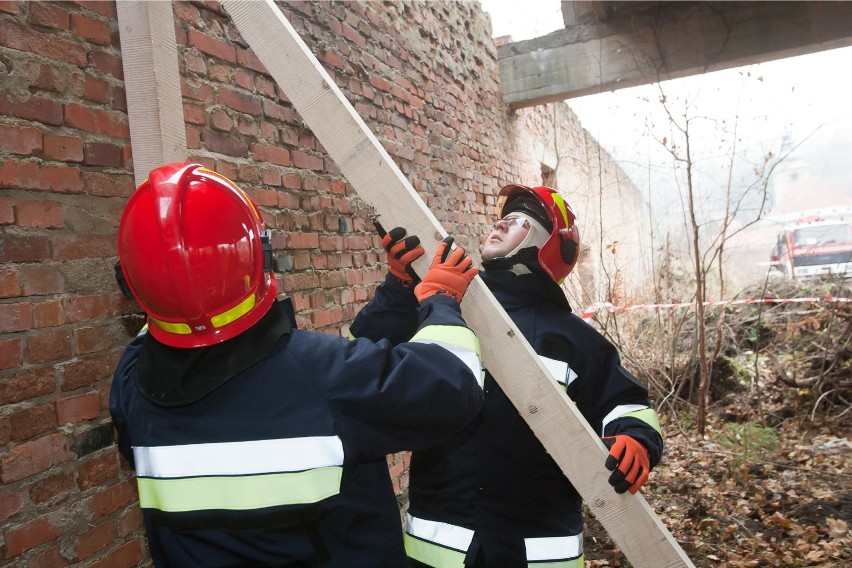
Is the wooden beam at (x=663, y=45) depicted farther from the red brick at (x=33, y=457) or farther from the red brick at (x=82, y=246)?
the red brick at (x=33, y=457)

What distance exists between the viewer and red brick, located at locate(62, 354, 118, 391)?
1669 mm

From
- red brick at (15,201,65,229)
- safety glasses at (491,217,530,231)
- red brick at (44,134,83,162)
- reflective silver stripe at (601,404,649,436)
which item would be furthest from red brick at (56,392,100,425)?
reflective silver stripe at (601,404,649,436)

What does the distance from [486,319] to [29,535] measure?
136 cm

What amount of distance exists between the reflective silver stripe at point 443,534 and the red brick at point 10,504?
1186 mm

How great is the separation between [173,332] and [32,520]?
2.58ft

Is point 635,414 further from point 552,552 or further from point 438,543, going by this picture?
point 438,543

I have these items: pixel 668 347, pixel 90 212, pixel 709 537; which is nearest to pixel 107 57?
pixel 90 212

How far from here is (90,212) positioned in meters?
1.79

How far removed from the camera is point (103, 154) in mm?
1854

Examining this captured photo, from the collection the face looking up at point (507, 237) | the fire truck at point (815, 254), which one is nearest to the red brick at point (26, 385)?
the face looking up at point (507, 237)

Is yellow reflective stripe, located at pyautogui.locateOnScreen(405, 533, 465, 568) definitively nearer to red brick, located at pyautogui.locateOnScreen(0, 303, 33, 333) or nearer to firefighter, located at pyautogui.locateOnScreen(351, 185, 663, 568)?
firefighter, located at pyautogui.locateOnScreen(351, 185, 663, 568)

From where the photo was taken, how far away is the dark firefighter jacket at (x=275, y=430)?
117 cm

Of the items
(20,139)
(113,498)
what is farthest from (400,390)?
(20,139)

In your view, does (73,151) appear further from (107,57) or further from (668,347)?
(668,347)
